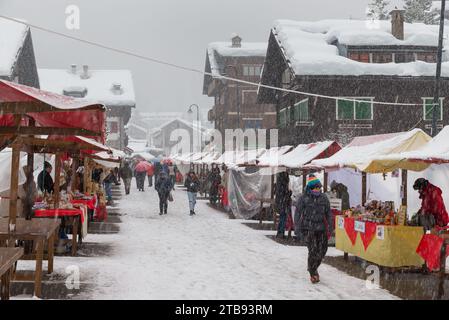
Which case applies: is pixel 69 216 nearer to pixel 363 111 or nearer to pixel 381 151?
pixel 381 151

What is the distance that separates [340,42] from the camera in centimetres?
3262

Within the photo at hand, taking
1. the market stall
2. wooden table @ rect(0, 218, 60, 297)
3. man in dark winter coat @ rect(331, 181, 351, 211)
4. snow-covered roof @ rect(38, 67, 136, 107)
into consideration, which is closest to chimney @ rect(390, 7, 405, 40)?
man in dark winter coat @ rect(331, 181, 351, 211)

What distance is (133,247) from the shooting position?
1455 centimetres

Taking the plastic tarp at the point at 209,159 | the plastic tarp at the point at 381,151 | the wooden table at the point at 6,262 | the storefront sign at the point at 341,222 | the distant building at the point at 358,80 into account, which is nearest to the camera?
the wooden table at the point at 6,262

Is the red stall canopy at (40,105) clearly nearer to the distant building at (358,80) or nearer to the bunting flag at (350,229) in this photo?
the bunting flag at (350,229)

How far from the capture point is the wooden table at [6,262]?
6.74 meters

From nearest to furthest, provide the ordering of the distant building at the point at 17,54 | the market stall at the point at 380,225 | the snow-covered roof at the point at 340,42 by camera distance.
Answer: the market stall at the point at 380,225
the snow-covered roof at the point at 340,42
the distant building at the point at 17,54

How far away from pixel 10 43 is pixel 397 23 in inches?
902

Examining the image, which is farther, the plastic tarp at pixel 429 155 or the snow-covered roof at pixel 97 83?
the snow-covered roof at pixel 97 83

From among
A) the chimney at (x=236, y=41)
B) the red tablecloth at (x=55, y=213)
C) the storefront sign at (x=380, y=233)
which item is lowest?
the storefront sign at (x=380, y=233)

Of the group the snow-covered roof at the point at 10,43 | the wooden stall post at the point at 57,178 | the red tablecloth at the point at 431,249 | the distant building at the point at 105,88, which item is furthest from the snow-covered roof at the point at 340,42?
the distant building at the point at 105,88

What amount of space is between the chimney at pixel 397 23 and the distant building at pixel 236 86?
68.7 feet

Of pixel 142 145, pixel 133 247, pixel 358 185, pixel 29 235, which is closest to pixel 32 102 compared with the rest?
pixel 29 235
